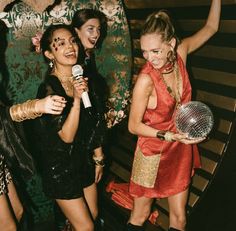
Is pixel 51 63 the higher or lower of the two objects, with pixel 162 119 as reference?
higher

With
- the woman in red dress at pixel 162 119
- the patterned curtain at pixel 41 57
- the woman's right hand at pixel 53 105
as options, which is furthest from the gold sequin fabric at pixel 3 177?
the patterned curtain at pixel 41 57

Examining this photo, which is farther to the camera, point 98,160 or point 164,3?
point 164,3

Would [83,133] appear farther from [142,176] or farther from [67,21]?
[67,21]

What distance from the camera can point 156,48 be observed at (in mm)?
2301

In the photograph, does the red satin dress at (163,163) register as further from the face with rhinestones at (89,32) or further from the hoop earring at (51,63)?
the face with rhinestones at (89,32)

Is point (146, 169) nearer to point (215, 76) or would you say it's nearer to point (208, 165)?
A: point (208, 165)

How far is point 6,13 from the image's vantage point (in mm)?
2988

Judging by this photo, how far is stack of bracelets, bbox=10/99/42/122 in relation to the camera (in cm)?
205

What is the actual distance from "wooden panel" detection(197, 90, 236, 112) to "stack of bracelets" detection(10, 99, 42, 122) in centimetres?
149

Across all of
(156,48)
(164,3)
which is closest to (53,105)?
(156,48)

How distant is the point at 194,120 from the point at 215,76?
72 centimetres

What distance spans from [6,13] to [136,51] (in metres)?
1.45

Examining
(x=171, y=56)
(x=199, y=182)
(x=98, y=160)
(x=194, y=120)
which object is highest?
(x=171, y=56)

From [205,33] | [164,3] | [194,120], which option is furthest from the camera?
[164,3]
